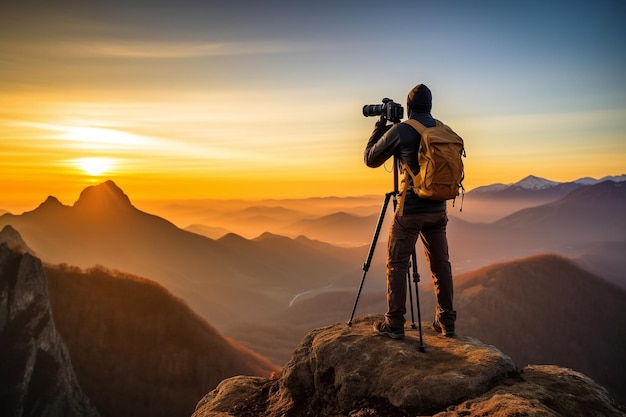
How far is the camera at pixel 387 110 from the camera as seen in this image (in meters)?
9.65

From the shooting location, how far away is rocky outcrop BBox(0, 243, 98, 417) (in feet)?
206

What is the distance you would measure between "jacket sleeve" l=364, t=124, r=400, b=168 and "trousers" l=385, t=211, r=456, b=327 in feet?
4.11

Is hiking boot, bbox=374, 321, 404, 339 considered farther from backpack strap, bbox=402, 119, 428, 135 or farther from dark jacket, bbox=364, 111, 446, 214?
backpack strap, bbox=402, 119, 428, 135

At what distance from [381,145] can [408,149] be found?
1.88 ft

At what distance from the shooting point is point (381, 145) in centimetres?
927

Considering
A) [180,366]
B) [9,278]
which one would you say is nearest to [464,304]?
[180,366]

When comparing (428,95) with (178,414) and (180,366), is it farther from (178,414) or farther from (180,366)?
(180,366)

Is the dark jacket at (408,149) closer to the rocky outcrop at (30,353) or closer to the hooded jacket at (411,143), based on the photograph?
the hooded jacket at (411,143)

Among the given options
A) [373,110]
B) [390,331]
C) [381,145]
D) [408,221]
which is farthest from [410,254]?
[373,110]

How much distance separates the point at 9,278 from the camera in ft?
230

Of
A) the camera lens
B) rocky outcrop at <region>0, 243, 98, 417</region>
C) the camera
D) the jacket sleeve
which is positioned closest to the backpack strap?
the jacket sleeve

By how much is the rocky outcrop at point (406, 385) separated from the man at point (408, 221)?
101 centimetres

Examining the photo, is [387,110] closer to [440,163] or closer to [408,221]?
[440,163]

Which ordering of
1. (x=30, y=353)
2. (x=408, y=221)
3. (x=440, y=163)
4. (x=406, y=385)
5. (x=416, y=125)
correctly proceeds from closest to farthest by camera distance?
1. (x=406, y=385)
2. (x=440, y=163)
3. (x=416, y=125)
4. (x=408, y=221)
5. (x=30, y=353)
